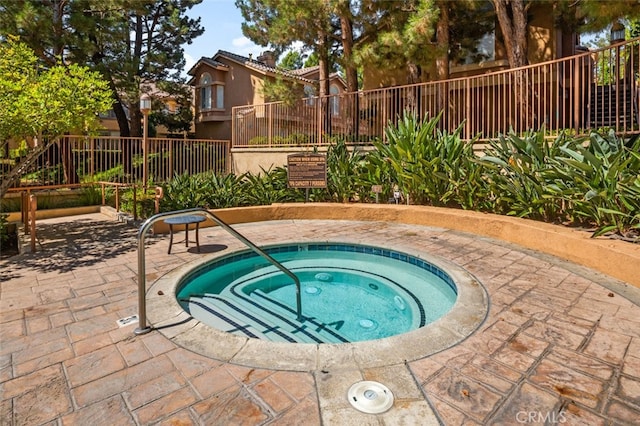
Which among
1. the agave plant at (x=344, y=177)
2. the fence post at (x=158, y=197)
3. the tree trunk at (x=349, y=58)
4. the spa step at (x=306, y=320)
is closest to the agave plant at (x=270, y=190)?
the agave plant at (x=344, y=177)

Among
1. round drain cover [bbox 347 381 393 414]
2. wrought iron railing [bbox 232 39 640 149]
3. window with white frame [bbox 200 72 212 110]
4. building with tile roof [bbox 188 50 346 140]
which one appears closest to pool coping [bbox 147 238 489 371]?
round drain cover [bbox 347 381 393 414]

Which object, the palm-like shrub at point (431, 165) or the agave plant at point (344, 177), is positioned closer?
the palm-like shrub at point (431, 165)

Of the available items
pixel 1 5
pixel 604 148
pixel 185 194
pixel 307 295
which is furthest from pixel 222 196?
pixel 1 5

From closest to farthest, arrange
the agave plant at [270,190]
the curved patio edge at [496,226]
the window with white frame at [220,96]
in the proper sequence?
the curved patio edge at [496,226], the agave plant at [270,190], the window with white frame at [220,96]

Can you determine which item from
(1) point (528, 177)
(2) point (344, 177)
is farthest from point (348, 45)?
(1) point (528, 177)

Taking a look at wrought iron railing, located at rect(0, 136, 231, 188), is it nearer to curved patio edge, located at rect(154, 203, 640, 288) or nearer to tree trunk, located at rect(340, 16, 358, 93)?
curved patio edge, located at rect(154, 203, 640, 288)

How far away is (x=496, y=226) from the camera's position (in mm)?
5828

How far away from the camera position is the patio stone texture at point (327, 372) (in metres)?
1.98

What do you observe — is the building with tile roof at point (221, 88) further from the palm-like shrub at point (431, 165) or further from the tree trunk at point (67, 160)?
the palm-like shrub at point (431, 165)

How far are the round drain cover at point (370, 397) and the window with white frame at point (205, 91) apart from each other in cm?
2224

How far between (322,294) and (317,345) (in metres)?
1.86

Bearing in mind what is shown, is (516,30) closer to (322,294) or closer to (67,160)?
(322,294)

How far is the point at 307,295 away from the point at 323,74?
10431mm

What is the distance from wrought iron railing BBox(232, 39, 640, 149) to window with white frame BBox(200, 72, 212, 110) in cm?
975
